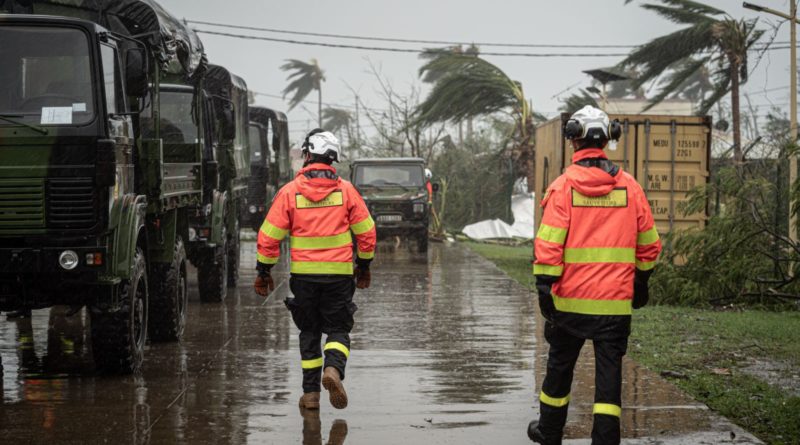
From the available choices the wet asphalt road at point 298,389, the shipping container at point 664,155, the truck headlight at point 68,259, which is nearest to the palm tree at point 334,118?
the shipping container at point 664,155

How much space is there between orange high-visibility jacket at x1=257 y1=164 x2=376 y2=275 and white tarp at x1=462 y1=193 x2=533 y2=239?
25.0 m

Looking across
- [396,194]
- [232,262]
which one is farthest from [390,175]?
[232,262]

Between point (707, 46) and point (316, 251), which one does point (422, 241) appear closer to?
point (707, 46)

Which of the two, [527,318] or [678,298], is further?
[678,298]

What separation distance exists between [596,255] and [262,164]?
2096 centimetres

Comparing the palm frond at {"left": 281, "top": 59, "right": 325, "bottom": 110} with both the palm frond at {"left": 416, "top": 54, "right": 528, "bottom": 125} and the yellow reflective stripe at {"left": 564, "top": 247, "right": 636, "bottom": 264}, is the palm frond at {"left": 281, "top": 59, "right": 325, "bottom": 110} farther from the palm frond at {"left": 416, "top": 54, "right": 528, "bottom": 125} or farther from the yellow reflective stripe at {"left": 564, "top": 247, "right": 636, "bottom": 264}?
the yellow reflective stripe at {"left": 564, "top": 247, "right": 636, "bottom": 264}

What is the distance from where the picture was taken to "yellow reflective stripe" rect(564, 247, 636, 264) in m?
6.31

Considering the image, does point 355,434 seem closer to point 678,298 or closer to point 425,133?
point 678,298

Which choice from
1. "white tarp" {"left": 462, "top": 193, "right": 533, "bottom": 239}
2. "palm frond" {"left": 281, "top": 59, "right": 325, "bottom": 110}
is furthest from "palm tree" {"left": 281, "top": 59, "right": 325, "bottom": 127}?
"white tarp" {"left": 462, "top": 193, "right": 533, "bottom": 239}

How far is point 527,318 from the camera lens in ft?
44.1

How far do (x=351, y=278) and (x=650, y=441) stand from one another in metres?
2.31

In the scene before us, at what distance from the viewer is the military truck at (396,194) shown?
84.8 ft

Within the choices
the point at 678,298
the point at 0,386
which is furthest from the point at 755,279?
the point at 0,386

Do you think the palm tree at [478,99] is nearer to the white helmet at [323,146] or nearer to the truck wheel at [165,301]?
the truck wheel at [165,301]
